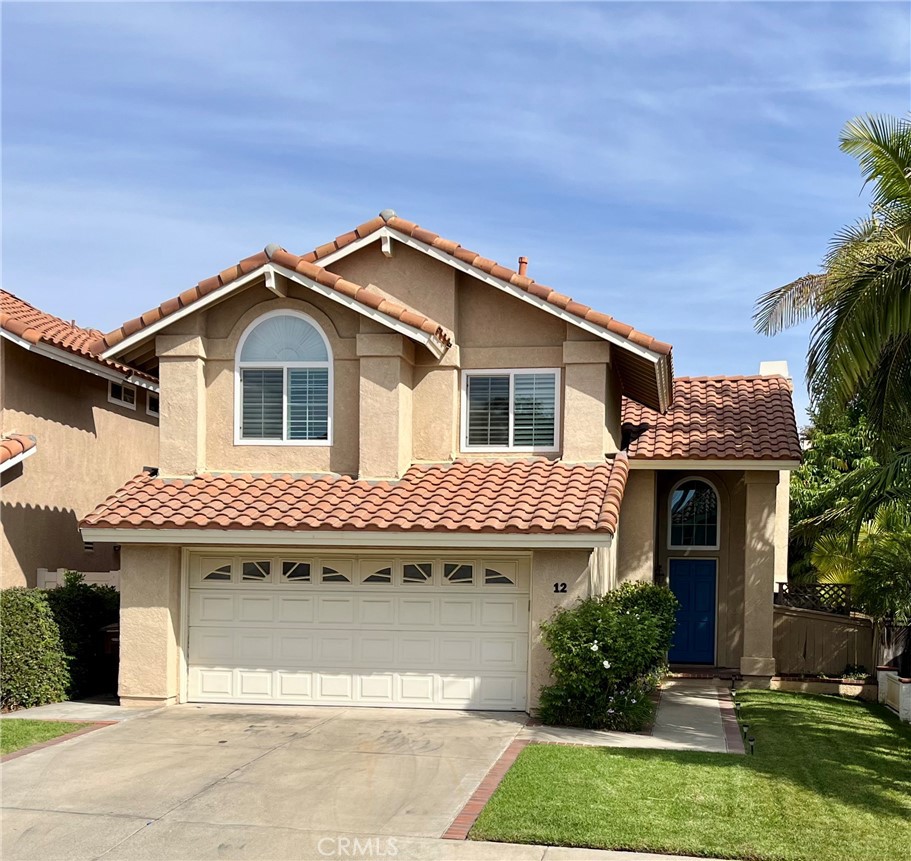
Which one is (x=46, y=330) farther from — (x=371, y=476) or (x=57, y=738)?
(x=57, y=738)

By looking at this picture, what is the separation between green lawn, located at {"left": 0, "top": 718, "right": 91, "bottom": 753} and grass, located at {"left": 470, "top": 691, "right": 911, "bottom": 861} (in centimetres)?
599

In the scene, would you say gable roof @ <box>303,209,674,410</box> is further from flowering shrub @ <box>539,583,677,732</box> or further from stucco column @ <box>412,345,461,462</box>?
flowering shrub @ <box>539,583,677,732</box>

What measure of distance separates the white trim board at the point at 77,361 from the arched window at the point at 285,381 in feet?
11.5

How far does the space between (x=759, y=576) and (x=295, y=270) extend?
944cm

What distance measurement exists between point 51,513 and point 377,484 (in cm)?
638

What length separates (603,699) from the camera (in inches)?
578

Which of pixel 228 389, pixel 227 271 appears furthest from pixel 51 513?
pixel 227 271

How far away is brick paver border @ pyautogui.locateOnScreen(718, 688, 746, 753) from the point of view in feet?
44.9

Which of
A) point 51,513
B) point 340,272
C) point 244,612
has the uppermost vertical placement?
point 340,272

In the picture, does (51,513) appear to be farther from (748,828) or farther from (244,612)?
(748,828)

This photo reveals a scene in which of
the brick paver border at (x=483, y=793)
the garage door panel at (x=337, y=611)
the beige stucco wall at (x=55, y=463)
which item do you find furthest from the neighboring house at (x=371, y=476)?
the brick paver border at (x=483, y=793)

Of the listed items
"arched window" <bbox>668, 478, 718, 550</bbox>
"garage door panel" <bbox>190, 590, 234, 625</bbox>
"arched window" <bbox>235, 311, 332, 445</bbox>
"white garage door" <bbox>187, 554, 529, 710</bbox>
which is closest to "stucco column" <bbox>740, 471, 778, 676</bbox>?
"arched window" <bbox>668, 478, 718, 550</bbox>

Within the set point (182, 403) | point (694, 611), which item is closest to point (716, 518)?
point (694, 611)

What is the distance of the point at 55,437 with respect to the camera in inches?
766
